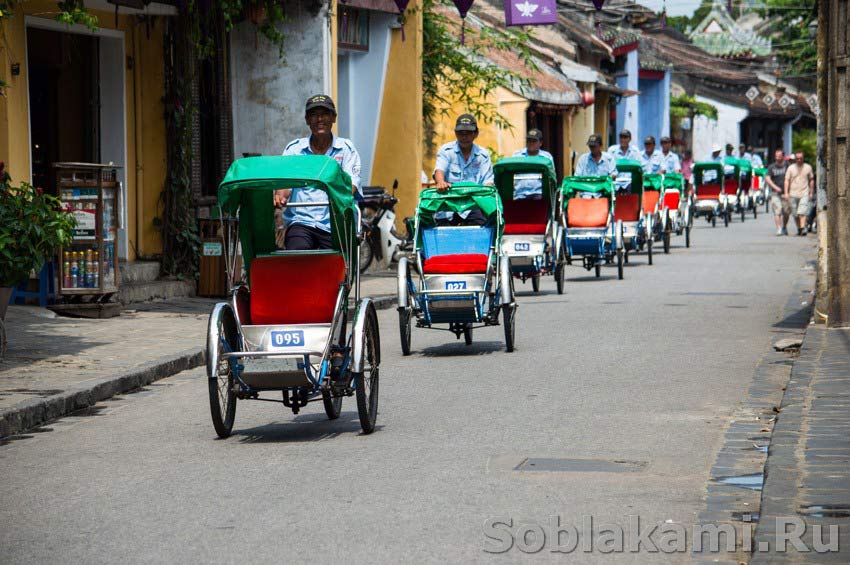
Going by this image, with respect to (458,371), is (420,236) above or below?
above

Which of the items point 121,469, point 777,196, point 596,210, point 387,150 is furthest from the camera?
point 777,196

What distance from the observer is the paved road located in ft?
19.5

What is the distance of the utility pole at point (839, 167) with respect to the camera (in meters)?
12.8

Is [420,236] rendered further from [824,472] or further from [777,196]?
[777,196]

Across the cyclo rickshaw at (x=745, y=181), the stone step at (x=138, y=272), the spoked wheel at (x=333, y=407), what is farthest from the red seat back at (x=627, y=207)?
the cyclo rickshaw at (x=745, y=181)

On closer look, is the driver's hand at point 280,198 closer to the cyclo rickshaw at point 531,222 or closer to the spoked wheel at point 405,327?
the spoked wheel at point 405,327

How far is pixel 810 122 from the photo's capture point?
8388 cm

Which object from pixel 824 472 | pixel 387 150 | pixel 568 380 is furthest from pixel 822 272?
pixel 387 150

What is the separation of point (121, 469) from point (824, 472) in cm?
361

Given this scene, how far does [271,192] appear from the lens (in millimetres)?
9016

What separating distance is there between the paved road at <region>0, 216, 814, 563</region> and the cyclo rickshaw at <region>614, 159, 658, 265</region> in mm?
9872

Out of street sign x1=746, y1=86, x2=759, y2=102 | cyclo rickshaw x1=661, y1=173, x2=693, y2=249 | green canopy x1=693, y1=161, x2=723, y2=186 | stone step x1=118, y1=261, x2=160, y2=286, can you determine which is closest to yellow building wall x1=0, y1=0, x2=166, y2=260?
stone step x1=118, y1=261, x2=160, y2=286

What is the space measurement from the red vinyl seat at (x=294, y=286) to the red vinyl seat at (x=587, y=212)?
11168 mm

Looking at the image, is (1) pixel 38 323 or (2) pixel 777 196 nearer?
(1) pixel 38 323
